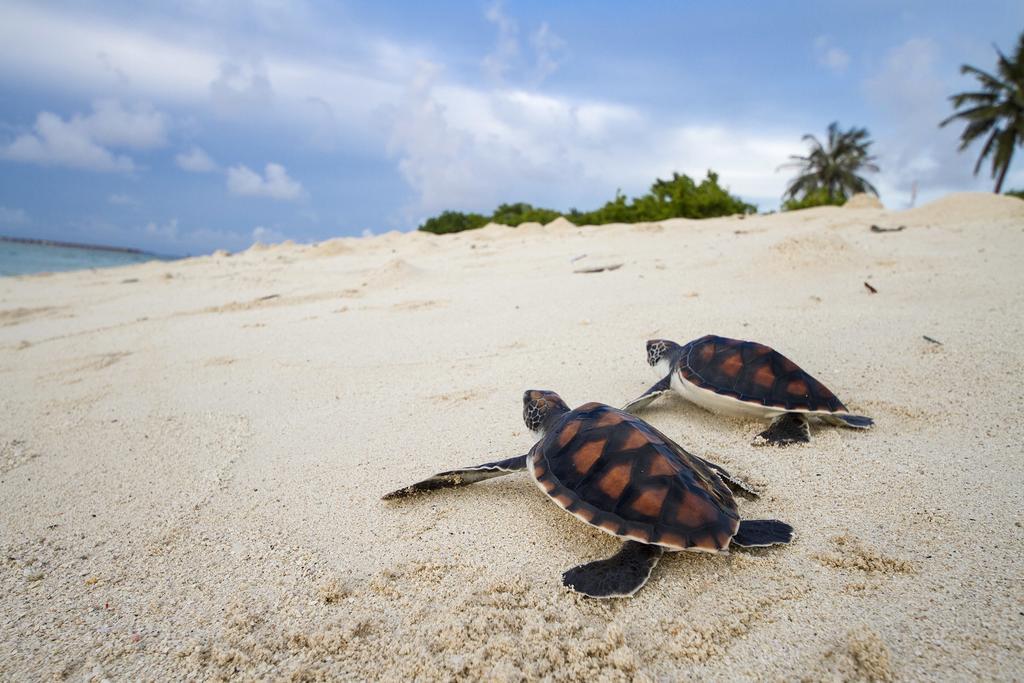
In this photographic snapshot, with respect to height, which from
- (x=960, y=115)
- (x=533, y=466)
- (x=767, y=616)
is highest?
(x=960, y=115)

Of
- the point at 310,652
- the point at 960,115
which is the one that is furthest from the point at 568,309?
the point at 960,115

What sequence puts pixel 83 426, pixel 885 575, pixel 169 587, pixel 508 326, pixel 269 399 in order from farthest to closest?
pixel 508 326 < pixel 269 399 < pixel 83 426 < pixel 169 587 < pixel 885 575

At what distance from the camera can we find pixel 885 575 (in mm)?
1529

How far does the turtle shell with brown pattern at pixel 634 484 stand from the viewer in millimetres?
1559

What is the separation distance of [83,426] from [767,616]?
3.60 meters

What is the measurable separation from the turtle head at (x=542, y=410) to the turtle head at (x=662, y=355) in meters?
0.97

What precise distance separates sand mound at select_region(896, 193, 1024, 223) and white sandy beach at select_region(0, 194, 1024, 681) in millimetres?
4328

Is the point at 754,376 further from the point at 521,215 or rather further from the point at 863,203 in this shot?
the point at 521,215

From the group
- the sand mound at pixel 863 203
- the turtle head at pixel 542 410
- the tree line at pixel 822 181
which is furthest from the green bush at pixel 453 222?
the turtle head at pixel 542 410

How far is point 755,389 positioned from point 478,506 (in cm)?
150

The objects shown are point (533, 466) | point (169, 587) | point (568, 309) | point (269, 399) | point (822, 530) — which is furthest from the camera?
point (568, 309)

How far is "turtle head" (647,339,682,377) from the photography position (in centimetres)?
310

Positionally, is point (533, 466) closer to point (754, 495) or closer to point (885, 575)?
point (754, 495)

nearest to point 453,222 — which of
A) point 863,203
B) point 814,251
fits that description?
point 863,203
